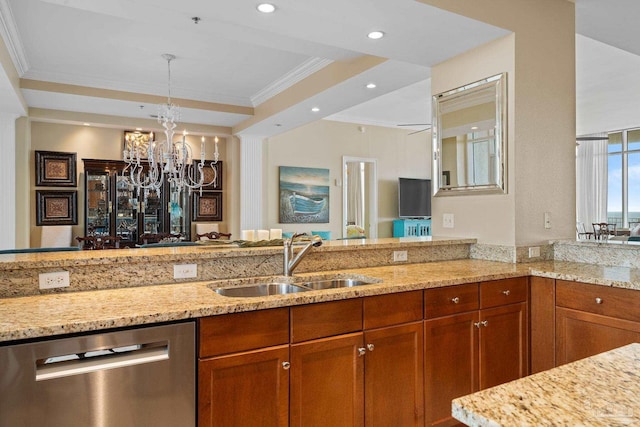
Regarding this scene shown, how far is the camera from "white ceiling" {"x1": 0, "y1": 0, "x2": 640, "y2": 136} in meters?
2.62

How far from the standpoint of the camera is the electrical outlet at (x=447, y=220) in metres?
3.29

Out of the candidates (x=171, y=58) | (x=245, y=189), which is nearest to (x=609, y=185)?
(x=245, y=189)

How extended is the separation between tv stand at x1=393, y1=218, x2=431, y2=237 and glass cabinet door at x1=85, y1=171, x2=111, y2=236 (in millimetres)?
5291

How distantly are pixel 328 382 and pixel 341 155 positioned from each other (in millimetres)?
6662

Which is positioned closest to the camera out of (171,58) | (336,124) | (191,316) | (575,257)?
(191,316)

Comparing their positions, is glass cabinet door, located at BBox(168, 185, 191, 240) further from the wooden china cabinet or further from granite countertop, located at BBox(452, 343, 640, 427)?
granite countertop, located at BBox(452, 343, 640, 427)

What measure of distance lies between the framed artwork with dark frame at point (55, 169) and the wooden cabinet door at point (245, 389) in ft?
19.2

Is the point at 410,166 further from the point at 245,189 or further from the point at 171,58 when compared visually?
the point at 171,58

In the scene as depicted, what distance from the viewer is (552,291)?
8.16ft

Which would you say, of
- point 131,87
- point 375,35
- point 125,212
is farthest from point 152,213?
point 375,35

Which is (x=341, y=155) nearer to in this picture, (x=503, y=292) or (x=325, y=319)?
(x=503, y=292)

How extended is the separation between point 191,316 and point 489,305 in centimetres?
167

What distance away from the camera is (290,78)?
523 centimetres

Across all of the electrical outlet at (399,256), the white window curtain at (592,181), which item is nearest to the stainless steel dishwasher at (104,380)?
the electrical outlet at (399,256)
